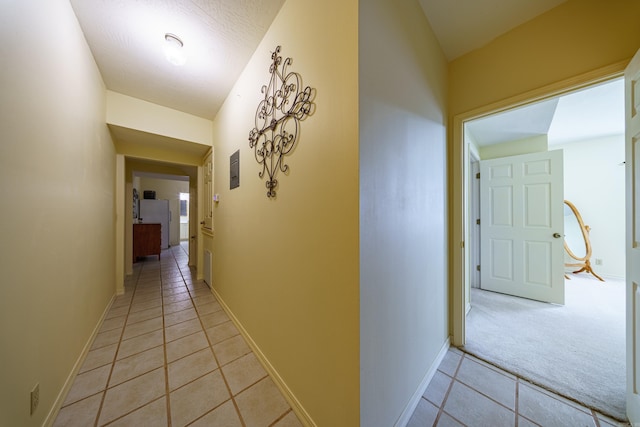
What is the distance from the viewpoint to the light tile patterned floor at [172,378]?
3.84 feet

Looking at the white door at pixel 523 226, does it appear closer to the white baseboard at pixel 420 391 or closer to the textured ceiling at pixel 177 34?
the white baseboard at pixel 420 391

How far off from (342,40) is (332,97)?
25 centimetres

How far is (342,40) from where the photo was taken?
0.94 metres

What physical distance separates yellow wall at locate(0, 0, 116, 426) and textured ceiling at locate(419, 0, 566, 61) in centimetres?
226

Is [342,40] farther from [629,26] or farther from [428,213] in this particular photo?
[629,26]

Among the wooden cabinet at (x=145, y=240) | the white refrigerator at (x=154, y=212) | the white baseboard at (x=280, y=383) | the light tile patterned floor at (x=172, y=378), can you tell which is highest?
the white refrigerator at (x=154, y=212)

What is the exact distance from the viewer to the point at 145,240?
4.89m

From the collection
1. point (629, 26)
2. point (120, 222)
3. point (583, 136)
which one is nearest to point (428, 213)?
point (629, 26)

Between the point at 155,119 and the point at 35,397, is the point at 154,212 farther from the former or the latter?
the point at 35,397

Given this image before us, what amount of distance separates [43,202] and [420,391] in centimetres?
254

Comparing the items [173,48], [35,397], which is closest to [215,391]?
[35,397]

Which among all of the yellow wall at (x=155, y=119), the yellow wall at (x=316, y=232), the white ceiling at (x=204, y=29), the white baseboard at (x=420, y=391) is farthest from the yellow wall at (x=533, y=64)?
the yellow wall at (x=155, y=119)

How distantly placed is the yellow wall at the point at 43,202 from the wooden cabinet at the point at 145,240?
363 centimetres

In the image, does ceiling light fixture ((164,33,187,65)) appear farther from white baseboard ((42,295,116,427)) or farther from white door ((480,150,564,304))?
white door ((480,150,564,304))
